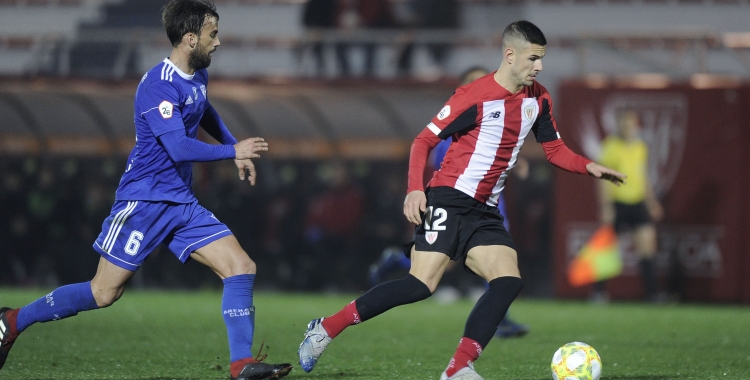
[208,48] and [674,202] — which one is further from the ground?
[208,48]

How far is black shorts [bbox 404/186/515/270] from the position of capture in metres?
5.50

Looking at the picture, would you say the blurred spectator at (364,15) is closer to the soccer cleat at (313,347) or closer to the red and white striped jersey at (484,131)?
the red and white striped jersey at (484,131)

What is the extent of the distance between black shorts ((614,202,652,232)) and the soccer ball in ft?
25.3

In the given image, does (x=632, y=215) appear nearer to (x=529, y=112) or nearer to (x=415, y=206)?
(x=529, y=112)

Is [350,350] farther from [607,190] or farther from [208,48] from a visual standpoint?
[607,190]

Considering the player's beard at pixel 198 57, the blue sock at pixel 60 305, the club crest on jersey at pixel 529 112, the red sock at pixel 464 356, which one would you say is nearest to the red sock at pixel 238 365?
the blue sock at pixel 60 305

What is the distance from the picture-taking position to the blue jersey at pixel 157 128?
214 inches

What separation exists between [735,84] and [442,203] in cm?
879

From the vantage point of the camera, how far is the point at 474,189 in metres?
5.62

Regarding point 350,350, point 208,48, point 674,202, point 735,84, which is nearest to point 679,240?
point 674,202

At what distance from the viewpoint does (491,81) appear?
5668 millimetres

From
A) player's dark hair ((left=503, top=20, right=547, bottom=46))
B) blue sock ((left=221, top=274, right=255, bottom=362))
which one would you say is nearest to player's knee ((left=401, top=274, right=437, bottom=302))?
blue sock ((left=221, top=274, right=255, bottom=362))

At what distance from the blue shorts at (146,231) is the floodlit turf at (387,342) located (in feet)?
2.66

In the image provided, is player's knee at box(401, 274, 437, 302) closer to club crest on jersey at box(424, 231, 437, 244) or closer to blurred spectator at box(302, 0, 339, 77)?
club crest on jersey at box(424, 231, 437, 244)
